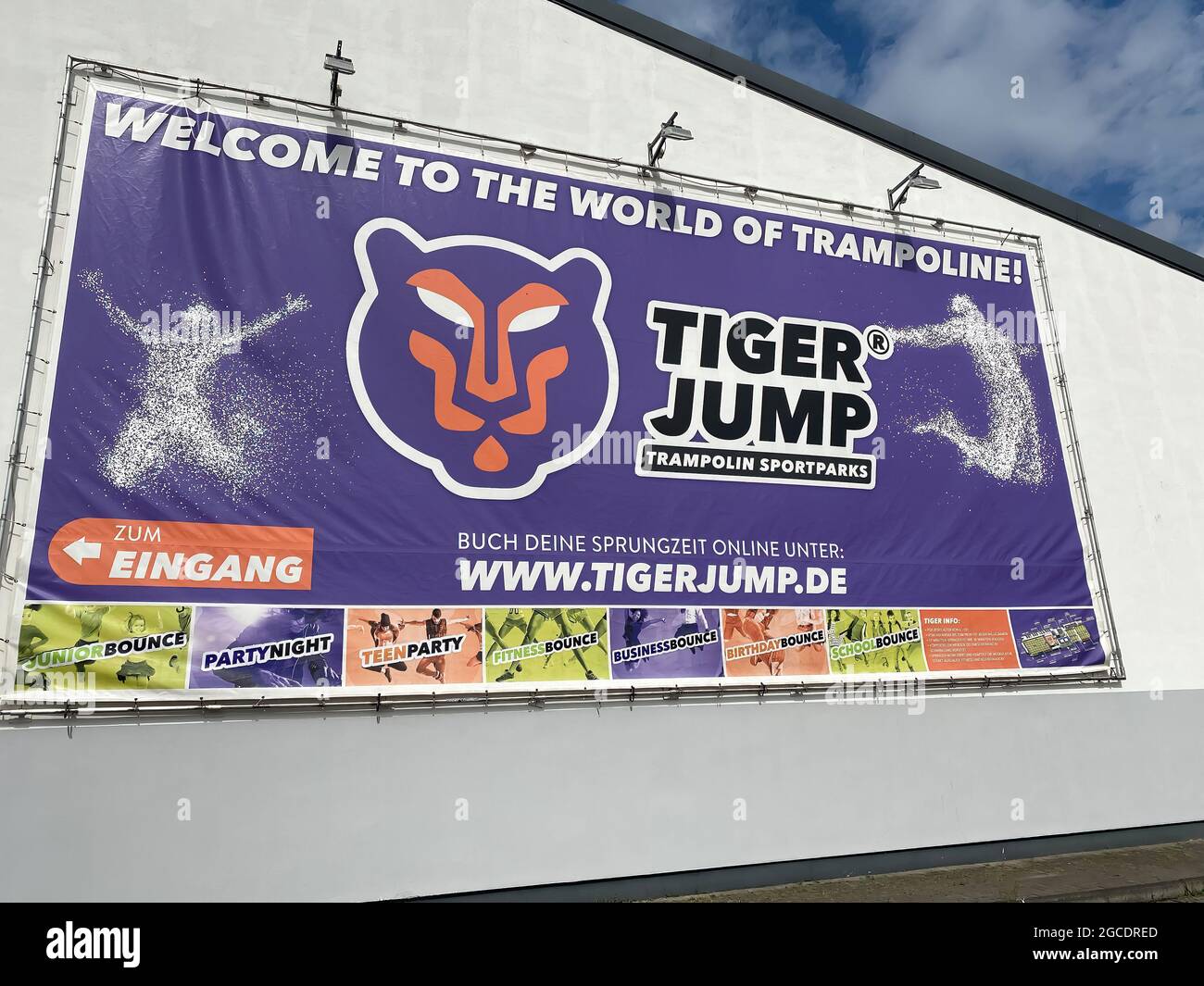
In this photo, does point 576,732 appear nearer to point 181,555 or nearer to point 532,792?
point 532,792

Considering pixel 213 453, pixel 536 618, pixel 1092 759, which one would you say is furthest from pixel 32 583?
pixel 1092 759

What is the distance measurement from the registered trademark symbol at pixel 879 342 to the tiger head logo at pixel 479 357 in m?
2.82

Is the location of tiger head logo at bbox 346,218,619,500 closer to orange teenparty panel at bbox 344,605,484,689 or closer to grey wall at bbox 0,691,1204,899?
orange teenparty panel at bbox 344,605,484,689

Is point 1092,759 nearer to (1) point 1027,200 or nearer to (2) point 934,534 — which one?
(2) point 934,534

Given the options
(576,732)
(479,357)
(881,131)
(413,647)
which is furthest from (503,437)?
(881,131)

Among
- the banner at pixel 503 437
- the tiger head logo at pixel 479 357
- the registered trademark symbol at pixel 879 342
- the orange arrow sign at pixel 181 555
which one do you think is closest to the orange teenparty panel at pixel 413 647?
the banner at pixel 503 437

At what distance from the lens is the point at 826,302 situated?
8.27 metres

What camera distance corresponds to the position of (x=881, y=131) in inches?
355

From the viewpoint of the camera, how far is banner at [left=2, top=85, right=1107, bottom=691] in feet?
19.2

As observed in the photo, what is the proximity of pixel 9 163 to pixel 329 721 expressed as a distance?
187 inches

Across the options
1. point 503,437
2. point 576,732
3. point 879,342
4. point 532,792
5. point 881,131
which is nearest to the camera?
point 532,792

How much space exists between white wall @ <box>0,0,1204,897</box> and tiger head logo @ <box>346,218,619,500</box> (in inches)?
54.0

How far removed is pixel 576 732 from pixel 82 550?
3778mm

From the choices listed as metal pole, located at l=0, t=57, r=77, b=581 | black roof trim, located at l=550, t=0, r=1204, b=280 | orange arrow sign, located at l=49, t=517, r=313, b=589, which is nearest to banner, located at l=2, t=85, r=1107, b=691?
orange arrow sign, located at l=49, t=517, r=313, b=589
